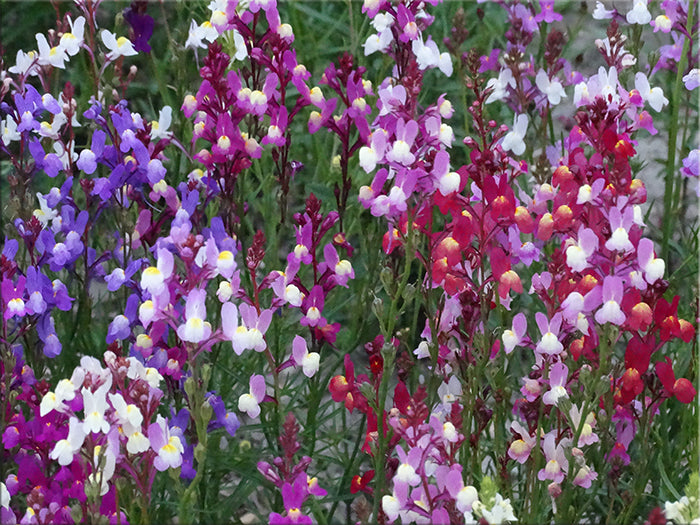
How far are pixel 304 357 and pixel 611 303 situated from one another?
696 mm

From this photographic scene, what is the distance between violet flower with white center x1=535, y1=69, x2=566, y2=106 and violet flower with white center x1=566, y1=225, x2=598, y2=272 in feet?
4.03

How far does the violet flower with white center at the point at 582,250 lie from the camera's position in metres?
2.04

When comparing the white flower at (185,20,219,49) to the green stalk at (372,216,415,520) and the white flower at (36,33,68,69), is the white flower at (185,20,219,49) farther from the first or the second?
the green stalk at (372,216,415,520)

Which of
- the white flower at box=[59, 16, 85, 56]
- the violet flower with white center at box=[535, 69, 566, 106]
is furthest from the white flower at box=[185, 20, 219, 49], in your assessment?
the violet flower with white center at box=[535, 69, 566, 106]

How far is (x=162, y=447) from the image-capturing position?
201 centimetres

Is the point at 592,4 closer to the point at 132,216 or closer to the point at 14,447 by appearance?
the point at 132,216

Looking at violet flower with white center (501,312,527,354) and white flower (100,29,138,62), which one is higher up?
white flower (100,29,138,62)

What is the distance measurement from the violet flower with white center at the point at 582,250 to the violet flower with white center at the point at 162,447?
32.9 inches

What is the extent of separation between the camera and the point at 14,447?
2381 millimetres

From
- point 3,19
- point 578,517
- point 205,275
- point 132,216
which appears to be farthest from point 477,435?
point 3,19

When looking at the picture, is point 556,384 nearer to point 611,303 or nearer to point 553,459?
point 553,459

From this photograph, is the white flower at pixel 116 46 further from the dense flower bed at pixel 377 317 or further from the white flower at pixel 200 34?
the white flower at pixel 200 34

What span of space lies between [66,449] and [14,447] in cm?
50

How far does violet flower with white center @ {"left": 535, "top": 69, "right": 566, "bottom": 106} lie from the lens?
3.21 meters
